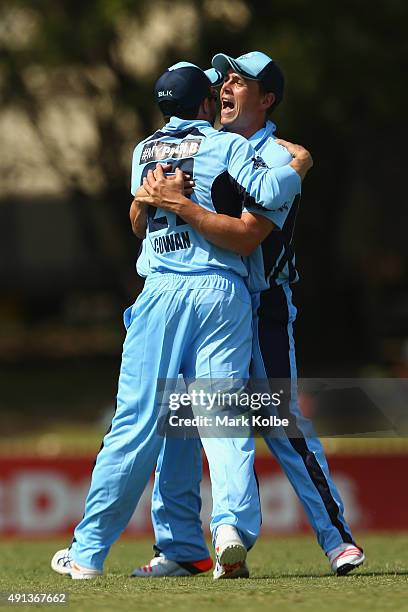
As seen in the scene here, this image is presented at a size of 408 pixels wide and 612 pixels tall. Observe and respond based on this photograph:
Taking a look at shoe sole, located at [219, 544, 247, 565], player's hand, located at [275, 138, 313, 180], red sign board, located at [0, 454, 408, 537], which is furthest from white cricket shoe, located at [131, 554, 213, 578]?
red sign board, located at [0, 454, 408, 537]

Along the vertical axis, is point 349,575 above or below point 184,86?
below

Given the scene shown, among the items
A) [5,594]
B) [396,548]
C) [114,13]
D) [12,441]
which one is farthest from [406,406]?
[12,441]

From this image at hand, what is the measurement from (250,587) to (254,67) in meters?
2.04

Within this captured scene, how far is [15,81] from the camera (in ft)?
51.3

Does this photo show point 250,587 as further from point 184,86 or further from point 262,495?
point 262,495

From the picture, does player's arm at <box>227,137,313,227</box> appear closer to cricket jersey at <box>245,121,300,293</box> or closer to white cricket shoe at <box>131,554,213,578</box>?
cricket jersey at <box>245,121,300,293</box>

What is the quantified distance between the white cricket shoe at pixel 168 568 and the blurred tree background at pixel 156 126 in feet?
29.0

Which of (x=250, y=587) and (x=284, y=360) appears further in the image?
(x=284, y=360)

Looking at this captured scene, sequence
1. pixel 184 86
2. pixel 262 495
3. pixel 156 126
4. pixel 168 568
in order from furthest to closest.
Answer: pixel 156 126 → pixel 262 495 → pixel 168 568 → pixel 184 86

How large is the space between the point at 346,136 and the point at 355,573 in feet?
38.5

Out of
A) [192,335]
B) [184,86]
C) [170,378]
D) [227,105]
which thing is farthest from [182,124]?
[170,378]

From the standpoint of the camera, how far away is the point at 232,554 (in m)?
4.80

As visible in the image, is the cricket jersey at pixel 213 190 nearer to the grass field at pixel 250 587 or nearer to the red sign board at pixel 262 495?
the grass field at pixel 250 587

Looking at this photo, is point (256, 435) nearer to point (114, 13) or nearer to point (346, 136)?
point (114, 13)
